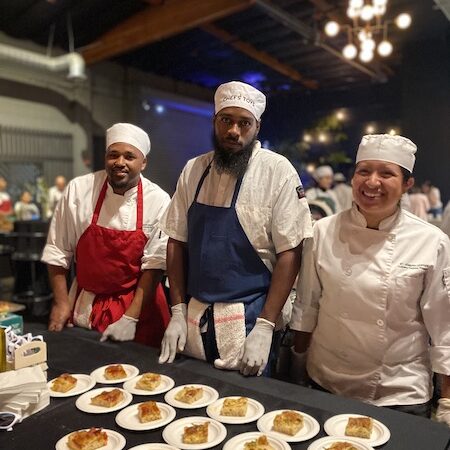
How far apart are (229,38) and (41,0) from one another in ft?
9.49

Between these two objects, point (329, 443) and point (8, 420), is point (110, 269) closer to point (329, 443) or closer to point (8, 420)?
point (8, 420)

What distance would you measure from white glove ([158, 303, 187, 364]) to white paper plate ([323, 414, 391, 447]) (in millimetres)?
Result: 638

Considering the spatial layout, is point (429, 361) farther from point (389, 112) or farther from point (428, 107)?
point (389, 112)

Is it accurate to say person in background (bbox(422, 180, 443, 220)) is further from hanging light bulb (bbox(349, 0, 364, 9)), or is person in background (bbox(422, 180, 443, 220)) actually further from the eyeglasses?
the eyeglasses

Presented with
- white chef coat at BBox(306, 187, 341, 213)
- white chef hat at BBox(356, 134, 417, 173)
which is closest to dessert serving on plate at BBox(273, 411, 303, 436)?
white chef hat at BBox(356, 134, 417, 173)

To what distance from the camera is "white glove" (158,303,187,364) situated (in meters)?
1.71

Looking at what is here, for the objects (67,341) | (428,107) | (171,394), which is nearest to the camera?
(171,394)

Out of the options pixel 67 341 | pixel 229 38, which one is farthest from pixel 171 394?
pixel 229 38

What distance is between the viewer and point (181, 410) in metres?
1.38

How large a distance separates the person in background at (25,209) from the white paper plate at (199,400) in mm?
6543

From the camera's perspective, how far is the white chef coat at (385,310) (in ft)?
5.24

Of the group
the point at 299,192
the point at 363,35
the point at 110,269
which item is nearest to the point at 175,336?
the point at 110,269

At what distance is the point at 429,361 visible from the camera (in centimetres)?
167

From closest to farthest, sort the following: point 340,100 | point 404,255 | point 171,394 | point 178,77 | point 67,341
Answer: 1. point 171,394
2. point 404,255
3. point 67,341
4. point 178,77
5. point 340,100
